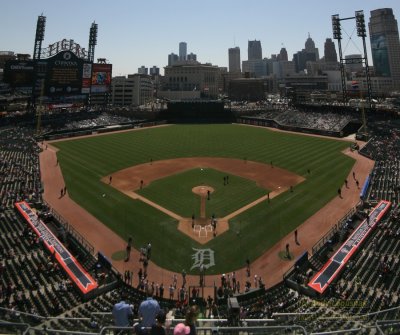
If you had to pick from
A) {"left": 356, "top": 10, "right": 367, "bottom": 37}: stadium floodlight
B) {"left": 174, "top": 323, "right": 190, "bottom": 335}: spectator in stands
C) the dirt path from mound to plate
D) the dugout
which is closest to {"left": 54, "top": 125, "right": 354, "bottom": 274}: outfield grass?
the dirt path from mound to plate

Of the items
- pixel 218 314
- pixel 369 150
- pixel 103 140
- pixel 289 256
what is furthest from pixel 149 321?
pixel 103 140

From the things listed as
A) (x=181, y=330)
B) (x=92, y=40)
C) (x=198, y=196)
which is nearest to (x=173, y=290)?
(x=181, y=330)

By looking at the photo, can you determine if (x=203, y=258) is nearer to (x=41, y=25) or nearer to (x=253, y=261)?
(x=253, y=261)

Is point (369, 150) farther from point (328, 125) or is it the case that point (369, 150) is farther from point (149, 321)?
point (149, 321)

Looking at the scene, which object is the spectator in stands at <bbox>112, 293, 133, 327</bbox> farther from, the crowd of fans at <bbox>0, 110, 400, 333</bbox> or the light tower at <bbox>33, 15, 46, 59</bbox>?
the light tower at <bbox>33, 15, 46, 59</bbox>

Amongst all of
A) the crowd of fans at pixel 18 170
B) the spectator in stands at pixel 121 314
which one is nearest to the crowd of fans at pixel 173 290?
the spectator in stands at pixel 121 314
